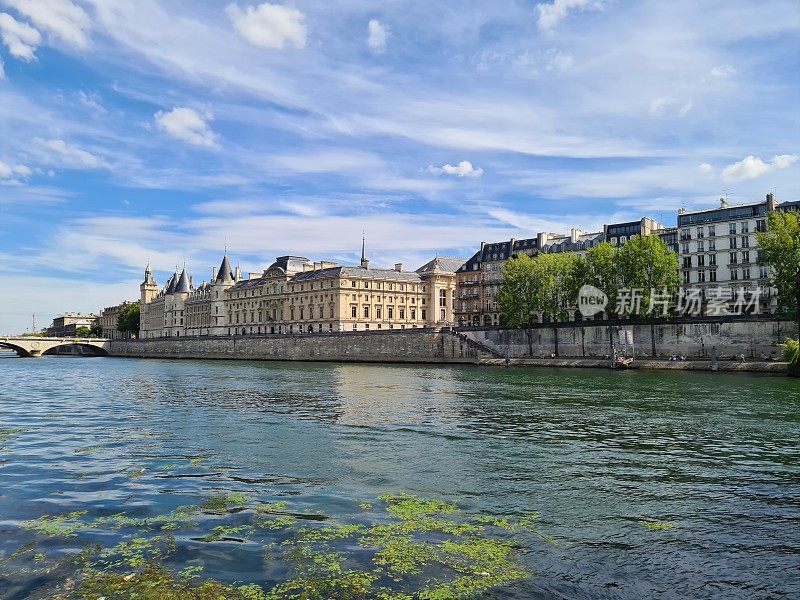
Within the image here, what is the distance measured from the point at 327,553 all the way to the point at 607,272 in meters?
73.8

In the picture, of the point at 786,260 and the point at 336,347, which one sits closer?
the point at 786,260

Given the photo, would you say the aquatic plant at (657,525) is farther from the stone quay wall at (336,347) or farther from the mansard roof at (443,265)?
the mansard roof at (443,265)

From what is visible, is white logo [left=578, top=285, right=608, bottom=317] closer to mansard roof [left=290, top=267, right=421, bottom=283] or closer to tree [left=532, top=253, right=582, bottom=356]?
tree [left=532, top=253, right=582, bottom=356]

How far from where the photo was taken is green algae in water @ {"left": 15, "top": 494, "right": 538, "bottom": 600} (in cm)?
820

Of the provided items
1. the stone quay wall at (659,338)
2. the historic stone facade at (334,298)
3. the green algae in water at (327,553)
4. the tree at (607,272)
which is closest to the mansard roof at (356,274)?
the historic stone facade at (334,298)

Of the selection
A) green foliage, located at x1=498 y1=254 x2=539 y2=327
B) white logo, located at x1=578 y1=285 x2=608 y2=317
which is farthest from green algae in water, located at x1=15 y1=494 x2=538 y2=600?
green foliage, located at x1=498 y1=254 x2=539 y2=327

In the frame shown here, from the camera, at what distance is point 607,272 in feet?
258

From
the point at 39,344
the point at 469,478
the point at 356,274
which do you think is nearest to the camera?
the point at 469,478

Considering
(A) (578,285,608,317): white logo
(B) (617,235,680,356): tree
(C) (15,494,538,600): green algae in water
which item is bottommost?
(C) (15,494,538,600): green algae in water

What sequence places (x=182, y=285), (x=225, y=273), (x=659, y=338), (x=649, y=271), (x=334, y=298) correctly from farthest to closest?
(x=182, y=285)
(x=225, y=273)
(x=334, y=298)
(x=649, y=271)
(x=659, y=338)

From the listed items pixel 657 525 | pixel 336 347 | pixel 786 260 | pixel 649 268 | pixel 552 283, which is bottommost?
pixel 657 525

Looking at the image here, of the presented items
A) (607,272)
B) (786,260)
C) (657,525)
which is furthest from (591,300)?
(657,525)

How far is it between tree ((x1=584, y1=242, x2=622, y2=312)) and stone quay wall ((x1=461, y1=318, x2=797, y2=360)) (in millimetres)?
4348

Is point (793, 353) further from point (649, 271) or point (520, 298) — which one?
point (520, 298)
